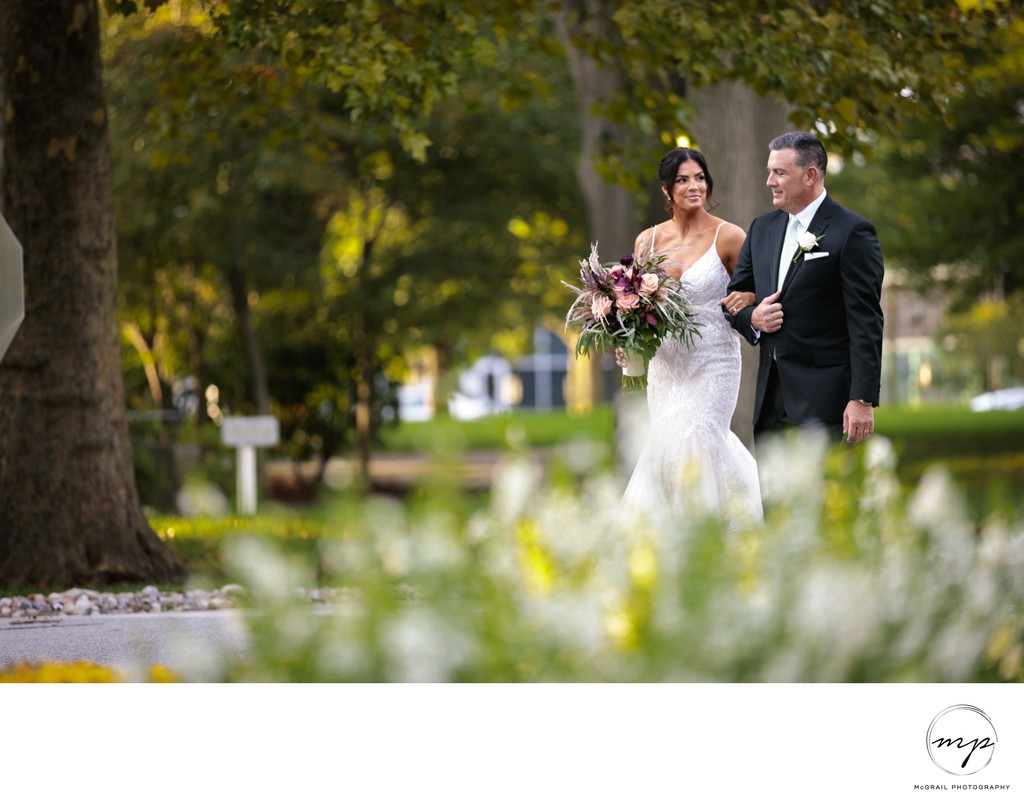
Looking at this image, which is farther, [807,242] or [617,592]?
[807,242]

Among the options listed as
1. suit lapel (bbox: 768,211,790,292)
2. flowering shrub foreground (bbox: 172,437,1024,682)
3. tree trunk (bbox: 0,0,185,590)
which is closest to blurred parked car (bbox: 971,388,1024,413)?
tree trunk (bbox: 0,0,185,590)

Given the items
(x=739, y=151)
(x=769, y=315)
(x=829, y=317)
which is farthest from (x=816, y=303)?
(x=739, y=151)

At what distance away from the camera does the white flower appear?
6750 mm

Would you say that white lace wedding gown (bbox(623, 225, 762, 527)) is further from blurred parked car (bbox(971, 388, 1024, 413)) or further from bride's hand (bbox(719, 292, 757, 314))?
blurred parked car (bbox(971, 388, 1024, 413))

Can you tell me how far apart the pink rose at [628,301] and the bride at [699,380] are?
0.40m

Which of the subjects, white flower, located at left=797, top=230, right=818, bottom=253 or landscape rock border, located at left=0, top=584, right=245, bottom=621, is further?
landscape rock border, located at left=0, top=584, right=245, bottom=621

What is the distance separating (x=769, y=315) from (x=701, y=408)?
1119mm

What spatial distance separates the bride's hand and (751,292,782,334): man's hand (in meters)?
0.23

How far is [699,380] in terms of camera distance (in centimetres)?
796

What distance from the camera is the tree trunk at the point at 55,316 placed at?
32.3 feet

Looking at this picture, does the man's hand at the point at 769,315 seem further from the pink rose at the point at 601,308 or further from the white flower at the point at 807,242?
the pink rose at the point at 601,308

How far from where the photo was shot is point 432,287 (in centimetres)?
2300

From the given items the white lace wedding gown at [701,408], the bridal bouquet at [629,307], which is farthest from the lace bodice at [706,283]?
the bridal bouquet at [629,307]
